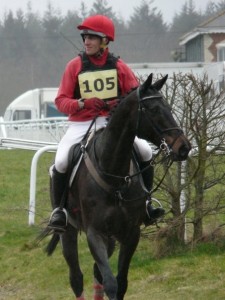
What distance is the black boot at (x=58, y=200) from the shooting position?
30.5 ft

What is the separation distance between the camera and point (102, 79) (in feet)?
29.8

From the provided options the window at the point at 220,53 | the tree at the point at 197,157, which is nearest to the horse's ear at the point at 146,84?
the tree at the point at 197,157

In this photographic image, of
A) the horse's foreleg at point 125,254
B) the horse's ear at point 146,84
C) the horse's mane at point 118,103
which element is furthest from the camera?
the horse's foreleg at point 125,254

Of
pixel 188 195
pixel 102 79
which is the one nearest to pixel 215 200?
pixel 188 195

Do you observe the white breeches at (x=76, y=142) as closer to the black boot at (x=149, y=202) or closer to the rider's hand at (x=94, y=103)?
the black boot at (x=149, y=202)

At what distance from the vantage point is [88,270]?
1155cm

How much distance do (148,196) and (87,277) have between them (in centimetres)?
269

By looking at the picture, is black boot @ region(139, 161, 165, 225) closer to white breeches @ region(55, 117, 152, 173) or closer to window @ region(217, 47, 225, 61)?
white breeches @ region(55, 117, 152, 173)

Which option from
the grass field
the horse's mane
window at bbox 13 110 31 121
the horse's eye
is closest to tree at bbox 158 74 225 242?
the grass field

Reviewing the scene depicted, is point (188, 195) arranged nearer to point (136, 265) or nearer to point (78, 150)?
point (136, 265)

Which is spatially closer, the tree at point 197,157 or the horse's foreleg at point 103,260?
the horse's foreleg at point 103,260

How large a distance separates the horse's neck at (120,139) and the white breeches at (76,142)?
40 centimetres

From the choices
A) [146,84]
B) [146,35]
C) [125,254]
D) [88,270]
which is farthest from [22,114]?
[146,84]

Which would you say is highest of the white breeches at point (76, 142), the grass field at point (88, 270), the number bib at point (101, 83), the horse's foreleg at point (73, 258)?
the number bib at point (101, 83)
